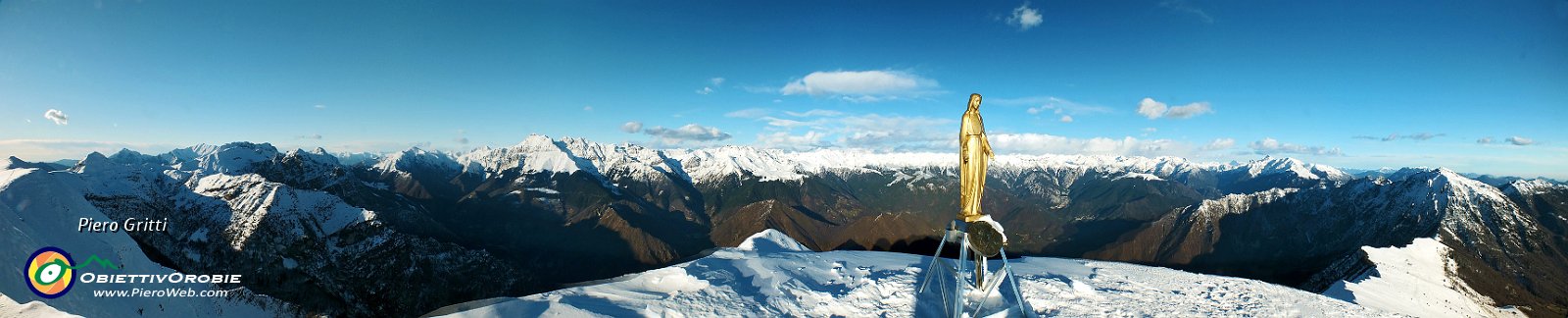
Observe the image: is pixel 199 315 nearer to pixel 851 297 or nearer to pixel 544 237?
pixel 851 297

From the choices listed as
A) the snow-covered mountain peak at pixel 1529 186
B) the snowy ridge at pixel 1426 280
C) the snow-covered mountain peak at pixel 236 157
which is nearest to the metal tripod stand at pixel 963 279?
the snowy ridge at pixel 1426 280

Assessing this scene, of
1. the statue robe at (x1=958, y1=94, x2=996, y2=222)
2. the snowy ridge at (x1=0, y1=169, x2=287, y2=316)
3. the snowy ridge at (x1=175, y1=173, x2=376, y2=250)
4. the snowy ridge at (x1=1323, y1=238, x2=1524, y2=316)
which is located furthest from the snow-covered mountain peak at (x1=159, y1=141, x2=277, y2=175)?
the snowy ridge at (x1=1323, y1=238, x2=1524, y2=316)

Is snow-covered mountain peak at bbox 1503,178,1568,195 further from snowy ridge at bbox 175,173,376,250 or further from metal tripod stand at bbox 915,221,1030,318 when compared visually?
snowy ridge at bbox 175,173,376,250

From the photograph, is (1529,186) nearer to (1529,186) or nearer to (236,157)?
(1529,186)

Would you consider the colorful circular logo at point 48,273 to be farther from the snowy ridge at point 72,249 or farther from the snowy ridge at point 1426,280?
the snowy ridge at point 1426,280

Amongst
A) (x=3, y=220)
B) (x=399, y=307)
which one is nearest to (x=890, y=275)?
(x=3, y=220)
